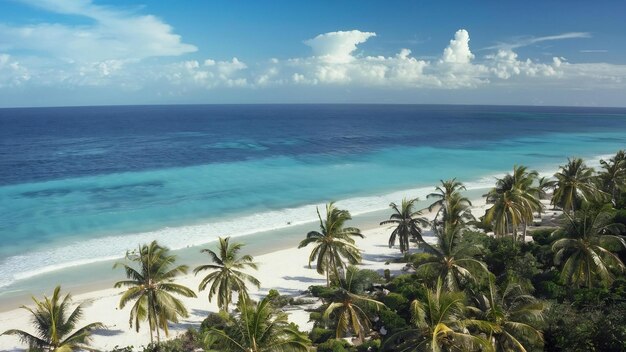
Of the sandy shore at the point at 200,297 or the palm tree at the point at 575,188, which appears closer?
the sandy shore at the point at 200,297

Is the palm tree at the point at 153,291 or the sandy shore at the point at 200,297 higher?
the palm tree at the point at 153,291

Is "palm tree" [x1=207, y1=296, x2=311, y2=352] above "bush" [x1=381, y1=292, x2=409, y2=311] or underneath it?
above

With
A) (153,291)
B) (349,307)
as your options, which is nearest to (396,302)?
(349,307)

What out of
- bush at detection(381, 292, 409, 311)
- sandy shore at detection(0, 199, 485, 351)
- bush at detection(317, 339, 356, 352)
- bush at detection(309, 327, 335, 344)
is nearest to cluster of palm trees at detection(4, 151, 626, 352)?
bush at detection(317, 339, 356, 352)

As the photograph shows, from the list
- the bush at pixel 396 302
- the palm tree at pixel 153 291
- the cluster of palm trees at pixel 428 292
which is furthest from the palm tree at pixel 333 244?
the palm tree at pixel 153 291

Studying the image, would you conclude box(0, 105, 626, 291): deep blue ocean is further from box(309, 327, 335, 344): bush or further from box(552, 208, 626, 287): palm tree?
box(552, 208, 626, 287): palm tree

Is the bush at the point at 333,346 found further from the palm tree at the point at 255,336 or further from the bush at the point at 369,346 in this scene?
the palm tree at the point at 255,336
